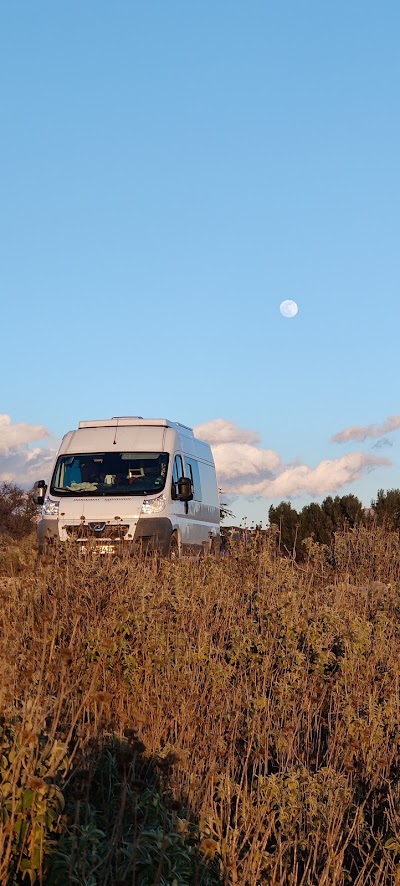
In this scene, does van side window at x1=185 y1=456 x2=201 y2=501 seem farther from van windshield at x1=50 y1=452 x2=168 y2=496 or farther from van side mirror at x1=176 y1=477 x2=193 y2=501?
van side mirror at x1=176 y1=477 x2=193 y2=501

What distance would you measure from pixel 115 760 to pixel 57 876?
60.1 inches

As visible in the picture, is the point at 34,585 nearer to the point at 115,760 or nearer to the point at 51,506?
the point at 115,760

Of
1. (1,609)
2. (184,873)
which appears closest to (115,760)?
(184,873)

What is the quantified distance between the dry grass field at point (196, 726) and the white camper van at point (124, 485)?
4.08m

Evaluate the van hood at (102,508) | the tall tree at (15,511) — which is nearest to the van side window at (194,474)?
the van hood at (102,508)

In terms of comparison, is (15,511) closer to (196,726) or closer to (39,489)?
(39,489)

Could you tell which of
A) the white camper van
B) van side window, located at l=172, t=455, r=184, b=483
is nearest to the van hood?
the white camper van

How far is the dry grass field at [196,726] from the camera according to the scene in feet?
12.9

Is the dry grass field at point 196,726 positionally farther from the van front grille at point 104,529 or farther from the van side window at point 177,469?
the van side window at point 177,469

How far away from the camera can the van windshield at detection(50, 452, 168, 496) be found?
1617 centimetres

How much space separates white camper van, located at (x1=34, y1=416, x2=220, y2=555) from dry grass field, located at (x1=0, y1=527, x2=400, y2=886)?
4.08 meters

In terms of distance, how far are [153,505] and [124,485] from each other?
0.74 meters

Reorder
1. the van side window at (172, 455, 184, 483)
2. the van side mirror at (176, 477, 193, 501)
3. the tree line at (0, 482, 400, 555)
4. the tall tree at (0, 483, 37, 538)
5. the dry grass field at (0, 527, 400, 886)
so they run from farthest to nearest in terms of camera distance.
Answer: the tall tree at (0, 483, 37, 538)
the tree line at (0, 482, 400, 555)
the van side window at (172, 455, 184, 483)
the van side mirror at (176, 477, 193, 501)
the dry grass field at (0, 527, 400, 886)

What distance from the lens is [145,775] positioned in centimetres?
561
